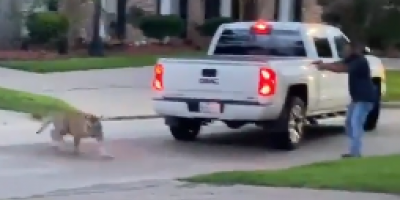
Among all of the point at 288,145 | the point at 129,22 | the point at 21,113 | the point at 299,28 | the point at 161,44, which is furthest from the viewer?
the point at 129,22

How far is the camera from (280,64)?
1445 centimetres

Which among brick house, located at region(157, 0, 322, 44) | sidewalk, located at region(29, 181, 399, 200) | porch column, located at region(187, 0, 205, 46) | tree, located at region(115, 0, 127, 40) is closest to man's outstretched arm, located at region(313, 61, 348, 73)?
sidewalk, located at region(29, 181, 399, 200)

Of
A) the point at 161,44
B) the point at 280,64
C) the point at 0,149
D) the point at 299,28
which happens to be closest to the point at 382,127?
the point at 299,28

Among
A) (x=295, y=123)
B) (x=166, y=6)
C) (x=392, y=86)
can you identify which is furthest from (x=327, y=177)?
(x=166, y=6)

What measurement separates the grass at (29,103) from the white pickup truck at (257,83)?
9.35 feet

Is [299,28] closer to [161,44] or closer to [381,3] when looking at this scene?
[161,44]

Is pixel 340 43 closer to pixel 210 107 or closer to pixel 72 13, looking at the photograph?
pixel 210 107

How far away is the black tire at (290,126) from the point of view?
14.7 metres

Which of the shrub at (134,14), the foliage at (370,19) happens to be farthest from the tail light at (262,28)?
the foliage at (370,19)

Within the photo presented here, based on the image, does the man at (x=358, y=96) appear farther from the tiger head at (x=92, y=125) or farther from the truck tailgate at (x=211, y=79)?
the tiger head at (x=92, y=125)

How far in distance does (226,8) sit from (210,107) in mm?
26342

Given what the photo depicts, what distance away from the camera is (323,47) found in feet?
54.0

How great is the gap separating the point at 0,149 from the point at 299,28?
16.5 feet

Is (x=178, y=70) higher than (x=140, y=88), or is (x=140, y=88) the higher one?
(x=178, y=70)
